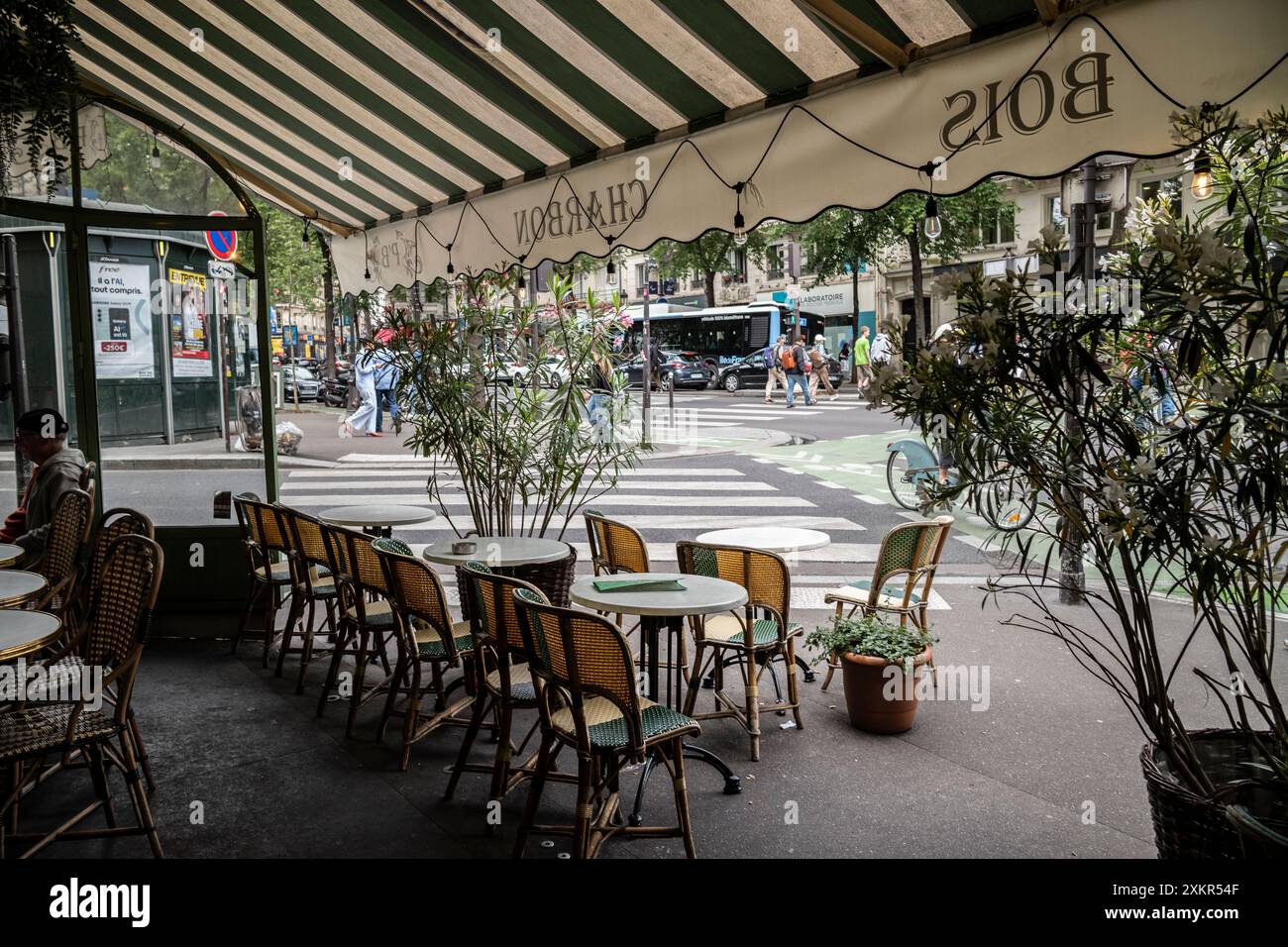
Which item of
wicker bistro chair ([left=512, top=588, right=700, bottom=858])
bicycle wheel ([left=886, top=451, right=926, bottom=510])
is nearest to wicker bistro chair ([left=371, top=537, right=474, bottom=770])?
wicker bistro chair ([left=512, top=588, right=700, bottom=858])

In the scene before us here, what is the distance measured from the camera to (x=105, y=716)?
3600mm

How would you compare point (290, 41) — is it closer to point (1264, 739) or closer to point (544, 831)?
point (544, 831)

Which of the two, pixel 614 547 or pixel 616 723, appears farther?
pixel 614 547

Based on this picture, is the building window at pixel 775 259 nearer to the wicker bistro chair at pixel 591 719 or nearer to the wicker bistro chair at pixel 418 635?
the wicker bistro chair at pixel 418 635

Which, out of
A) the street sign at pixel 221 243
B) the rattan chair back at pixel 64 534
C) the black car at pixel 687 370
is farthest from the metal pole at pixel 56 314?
the black car at pixel 687 370

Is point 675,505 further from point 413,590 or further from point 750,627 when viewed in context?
point 413,590

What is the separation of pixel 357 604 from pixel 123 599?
4.14 feet

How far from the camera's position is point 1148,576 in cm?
790

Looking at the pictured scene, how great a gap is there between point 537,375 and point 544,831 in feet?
11.5

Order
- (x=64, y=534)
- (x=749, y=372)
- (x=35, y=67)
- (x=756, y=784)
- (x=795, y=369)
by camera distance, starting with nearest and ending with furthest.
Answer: (x=756, y=784) < (x=35, y=67) < (x=64, y=534) < (x=795, y=369) < (x=749, y=372)

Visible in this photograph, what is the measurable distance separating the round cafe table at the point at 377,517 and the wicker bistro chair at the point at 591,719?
2767 mm

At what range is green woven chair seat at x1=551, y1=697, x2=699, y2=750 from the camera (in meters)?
3.29

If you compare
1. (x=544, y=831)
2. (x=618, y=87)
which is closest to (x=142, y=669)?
(x=544, y=831)

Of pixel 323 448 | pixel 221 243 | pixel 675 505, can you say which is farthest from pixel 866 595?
pixel 323 448
